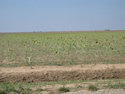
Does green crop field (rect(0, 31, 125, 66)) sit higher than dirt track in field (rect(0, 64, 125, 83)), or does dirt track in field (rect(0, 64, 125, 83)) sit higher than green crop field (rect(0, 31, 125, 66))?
green crop field (rect(0, 31, 125, 66))

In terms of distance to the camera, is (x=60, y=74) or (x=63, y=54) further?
(x=63, y=54)

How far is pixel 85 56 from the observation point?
16.3 metres

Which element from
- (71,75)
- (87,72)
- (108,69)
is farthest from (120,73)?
(71,75)

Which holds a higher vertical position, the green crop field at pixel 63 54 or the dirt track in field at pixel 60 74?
the green crop field at pixel 63 54

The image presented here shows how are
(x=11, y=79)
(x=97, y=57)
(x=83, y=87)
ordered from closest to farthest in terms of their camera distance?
(x=83, y=87) < (x=11, y=79) < (x=97, y=57)

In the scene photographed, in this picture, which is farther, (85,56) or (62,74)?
(85,56)

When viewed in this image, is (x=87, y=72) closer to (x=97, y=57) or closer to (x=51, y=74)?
(x=51, y=74)

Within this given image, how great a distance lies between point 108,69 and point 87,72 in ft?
4.11

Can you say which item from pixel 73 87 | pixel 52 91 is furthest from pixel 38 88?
pixel 73 87

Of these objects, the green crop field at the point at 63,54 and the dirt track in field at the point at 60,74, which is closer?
the dirt track in field at the point at 60,74

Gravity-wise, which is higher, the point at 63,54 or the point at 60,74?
the point at 63,54

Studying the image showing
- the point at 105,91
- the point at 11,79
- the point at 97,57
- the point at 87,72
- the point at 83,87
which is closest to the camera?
the point at 105,91

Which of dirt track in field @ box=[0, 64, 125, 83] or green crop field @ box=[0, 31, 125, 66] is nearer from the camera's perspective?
dirt track in field @ box=[0, 64, 125, 83]

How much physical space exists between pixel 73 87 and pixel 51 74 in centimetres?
269
